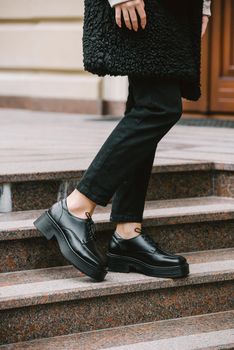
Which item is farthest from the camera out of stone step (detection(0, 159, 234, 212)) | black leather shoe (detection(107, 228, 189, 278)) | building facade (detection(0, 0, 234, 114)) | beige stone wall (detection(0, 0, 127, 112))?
beige stone wall (detection(0, 0, 127, 112))

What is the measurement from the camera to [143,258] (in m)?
3.23

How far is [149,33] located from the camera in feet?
9.78

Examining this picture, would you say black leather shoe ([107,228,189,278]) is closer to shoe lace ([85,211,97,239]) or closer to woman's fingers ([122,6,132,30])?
shoe lace ([85,211,97,239])

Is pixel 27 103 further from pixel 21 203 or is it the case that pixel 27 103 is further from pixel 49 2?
pixel 21 203

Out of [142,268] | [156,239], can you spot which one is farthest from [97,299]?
[156,239]

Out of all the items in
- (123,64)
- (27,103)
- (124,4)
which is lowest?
(27,103)

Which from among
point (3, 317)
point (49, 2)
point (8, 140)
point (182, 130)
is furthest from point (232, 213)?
point (49, 2)

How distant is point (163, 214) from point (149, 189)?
0.28 meters

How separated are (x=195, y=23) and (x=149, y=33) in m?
0.20

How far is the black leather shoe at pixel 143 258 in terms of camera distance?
126 inches

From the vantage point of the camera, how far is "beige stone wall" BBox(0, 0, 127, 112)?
706 cm

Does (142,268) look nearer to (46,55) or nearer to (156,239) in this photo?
(156,239)

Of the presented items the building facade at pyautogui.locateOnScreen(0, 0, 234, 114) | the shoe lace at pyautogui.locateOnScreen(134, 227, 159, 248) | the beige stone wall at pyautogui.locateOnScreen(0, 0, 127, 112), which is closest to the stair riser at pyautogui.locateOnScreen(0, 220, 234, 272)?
the shoe lace at pyautogui.locateOnScreen(134, 227, 159, 248)

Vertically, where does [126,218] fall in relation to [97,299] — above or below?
above
